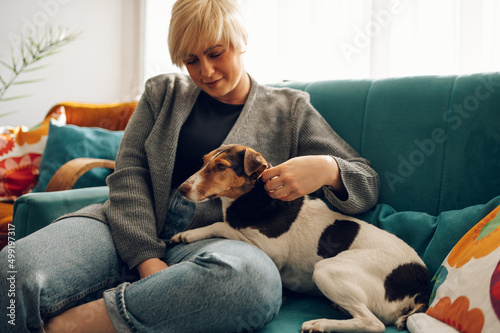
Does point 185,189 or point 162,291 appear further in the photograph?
point 185,189

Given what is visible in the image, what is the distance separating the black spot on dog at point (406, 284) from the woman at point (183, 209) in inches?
10.4

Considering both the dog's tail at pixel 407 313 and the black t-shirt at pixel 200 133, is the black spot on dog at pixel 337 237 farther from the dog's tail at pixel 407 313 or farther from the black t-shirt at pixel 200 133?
the black t-shirt at pixel 200 133

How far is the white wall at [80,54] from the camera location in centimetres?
335

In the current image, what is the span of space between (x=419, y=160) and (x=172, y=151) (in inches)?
34.3

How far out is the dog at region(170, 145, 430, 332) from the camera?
1.07 metres

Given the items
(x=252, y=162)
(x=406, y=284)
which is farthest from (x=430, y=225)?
(x=252, y=162)

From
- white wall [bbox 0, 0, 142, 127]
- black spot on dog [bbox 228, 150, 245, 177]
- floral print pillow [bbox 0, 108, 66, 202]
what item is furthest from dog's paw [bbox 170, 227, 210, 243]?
white wall [bbox 0, 0, 142, 127]

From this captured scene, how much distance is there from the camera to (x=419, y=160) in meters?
1.39

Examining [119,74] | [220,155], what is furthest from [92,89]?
[220,155]

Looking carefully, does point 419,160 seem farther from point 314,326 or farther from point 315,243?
point 314,326

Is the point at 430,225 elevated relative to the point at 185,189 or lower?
lower

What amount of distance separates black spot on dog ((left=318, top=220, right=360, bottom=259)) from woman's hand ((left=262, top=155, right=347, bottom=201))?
0.14 m

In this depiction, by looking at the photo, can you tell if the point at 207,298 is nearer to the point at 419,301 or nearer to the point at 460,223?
the point at 419,301

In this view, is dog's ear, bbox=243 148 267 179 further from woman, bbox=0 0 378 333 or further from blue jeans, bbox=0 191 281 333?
blue jeans, bbox=0 191 281 333
